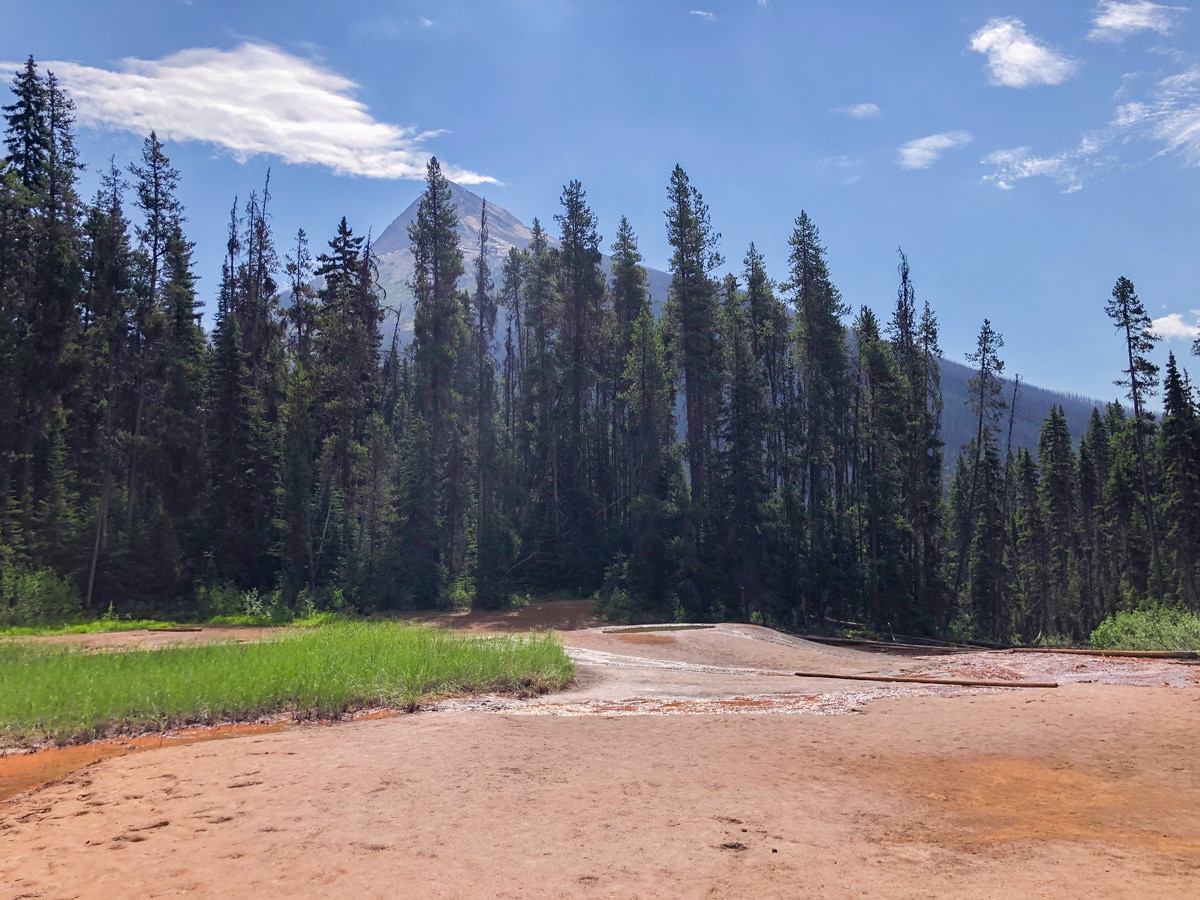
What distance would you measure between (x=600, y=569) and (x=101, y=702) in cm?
3165

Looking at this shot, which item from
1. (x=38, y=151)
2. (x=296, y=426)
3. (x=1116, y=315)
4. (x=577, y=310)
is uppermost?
(x=38, y=151)

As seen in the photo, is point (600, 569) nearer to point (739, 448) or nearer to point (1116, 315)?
point (739, 448)

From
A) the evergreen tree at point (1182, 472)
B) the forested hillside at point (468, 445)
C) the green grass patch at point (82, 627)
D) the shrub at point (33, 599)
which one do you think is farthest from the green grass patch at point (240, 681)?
the evergreen tree at point (1182, 472)

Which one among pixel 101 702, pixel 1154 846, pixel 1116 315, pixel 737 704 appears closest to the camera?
pixel 1154 846

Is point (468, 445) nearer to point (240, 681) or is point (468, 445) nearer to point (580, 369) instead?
Result: point (580, 369)

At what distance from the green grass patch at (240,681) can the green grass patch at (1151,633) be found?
16334 mm

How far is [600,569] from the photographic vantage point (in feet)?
135

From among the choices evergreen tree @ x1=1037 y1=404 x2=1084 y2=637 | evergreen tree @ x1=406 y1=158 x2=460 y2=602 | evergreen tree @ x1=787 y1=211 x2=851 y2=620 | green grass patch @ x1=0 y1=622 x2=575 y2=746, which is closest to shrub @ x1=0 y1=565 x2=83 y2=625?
green grass patch @ x1=0 y1=622 x2=575 y2=746

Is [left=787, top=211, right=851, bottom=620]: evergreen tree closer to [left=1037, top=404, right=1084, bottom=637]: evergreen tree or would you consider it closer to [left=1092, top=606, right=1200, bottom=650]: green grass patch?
[left=1092, top=606, right=1200, bottom=650]: green grass patch

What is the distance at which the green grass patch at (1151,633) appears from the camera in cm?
2027

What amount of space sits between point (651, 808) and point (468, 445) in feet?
118

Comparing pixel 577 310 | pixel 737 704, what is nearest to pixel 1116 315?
pixel 577 310

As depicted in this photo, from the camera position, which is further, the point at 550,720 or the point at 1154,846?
the point at 550,720

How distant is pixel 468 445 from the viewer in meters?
41.8
